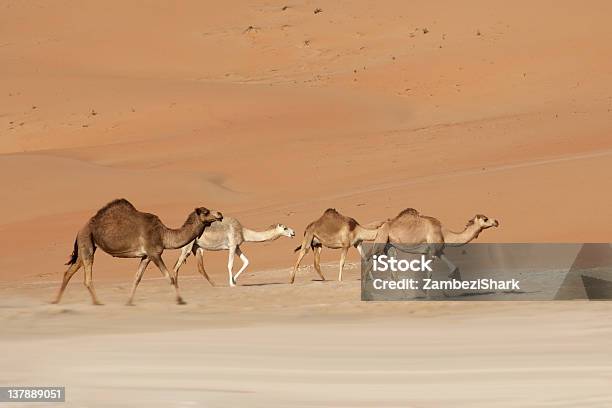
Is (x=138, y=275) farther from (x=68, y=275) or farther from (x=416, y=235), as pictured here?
(x=416, y=235)

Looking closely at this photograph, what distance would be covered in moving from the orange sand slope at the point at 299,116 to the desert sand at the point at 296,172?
0.42ft

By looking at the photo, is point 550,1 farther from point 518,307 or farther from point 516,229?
point 518,307

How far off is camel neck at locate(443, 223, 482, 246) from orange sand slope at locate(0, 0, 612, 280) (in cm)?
643

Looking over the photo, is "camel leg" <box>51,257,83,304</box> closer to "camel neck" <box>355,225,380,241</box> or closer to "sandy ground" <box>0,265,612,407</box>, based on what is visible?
"sandy ground" <box>0,265,612,407</box>

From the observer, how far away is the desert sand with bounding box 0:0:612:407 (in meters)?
13.4

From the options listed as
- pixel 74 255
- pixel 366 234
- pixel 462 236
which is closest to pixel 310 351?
pixel 74 255

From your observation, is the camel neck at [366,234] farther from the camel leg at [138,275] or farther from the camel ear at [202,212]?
the camel leg at [138,275]

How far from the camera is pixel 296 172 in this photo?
37.4 meters

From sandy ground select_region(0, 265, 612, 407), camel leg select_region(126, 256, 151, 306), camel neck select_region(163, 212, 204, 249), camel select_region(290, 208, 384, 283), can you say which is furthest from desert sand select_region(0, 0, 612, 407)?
camel neck select_region(163, 212, 204, 249)

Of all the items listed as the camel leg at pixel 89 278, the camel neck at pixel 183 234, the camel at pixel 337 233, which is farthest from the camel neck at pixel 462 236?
the camel leg at pixel 89 278

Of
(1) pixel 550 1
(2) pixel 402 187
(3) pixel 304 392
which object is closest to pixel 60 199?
(2) pixel 402 187

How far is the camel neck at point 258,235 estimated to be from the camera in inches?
949

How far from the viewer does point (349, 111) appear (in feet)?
156

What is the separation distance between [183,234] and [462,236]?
13.2 ft
